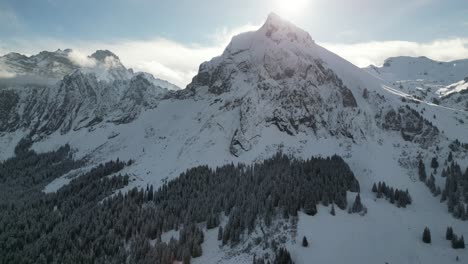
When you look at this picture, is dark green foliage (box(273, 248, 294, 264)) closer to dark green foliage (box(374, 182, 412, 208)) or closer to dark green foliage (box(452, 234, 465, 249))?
dark green foliage (box(452, 234, 465, 249))

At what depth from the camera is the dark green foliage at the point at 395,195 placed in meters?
162

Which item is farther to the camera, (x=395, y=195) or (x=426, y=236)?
(x=395, y=195)

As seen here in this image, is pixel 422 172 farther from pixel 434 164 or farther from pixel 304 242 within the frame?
pixel 304 242

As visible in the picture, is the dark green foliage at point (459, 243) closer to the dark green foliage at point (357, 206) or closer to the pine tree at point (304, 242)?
the dark green foliage at point (357, 206)

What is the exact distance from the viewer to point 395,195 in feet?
541

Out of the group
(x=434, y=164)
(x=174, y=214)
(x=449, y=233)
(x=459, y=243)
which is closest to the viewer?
(x=459, y=243)

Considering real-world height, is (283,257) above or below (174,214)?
above

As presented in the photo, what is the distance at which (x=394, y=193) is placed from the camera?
16675 centimetres

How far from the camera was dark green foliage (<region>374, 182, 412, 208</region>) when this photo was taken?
16249cm

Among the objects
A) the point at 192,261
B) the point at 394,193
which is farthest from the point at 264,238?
the point at 394,193

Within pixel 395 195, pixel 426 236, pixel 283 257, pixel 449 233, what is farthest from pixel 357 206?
pixel 283 257

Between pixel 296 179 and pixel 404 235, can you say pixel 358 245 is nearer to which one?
pixel 404 235

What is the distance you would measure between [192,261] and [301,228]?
126ft

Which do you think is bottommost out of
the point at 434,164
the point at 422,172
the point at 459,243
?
the point at 459,243
